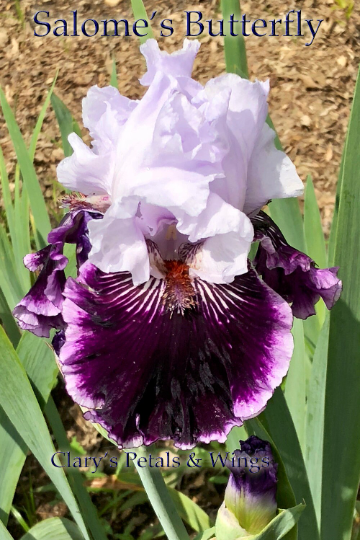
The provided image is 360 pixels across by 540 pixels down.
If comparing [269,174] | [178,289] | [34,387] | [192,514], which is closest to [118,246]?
[178,289]

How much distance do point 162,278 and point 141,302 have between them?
0.15ft

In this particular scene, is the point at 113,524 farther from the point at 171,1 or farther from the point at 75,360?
the point at 171,1

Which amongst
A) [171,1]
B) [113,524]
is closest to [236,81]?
[113,524]

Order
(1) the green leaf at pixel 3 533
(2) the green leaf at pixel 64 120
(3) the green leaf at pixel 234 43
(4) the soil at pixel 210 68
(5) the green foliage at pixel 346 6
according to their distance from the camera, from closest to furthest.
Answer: (1) the green leaf at pixel 3 533, (3) the green leaf at pixel 234 43, (2) the green leaf at pixel 64 120, (4) the soil at pixel 210 68, (5) the green foliage at pixel 346 6

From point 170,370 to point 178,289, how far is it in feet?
0.32

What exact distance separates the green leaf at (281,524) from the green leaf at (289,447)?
109mm

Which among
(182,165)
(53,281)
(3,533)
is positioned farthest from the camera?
(3,533)

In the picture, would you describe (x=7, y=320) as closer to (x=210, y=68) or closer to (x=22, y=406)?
(x=22, y=406)

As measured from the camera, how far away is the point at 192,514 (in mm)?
1256

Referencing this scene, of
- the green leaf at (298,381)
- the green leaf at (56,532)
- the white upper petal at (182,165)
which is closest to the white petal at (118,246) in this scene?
the white upper petal at (182,165)

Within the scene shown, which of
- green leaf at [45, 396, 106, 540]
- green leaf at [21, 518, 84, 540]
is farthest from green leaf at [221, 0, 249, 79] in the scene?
green leaf at [21, 518, 84, 540]

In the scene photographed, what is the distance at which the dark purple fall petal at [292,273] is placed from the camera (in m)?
0.68

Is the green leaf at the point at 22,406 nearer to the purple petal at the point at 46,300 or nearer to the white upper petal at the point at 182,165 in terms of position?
the purple petal at the point at 46,300

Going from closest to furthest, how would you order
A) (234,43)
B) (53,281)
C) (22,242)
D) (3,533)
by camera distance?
1. (53,281)
2. (3,533)
3. (234,43)
4. (22,242)
